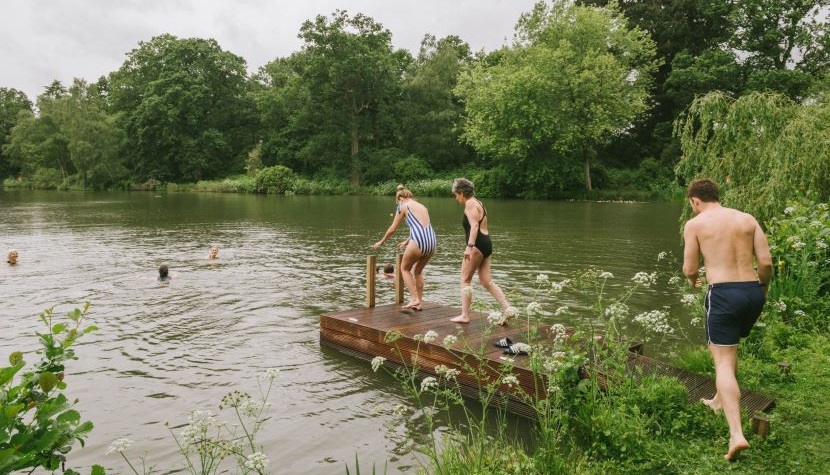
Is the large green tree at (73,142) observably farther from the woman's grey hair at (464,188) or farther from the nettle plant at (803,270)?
the nettle plant at (803,270)

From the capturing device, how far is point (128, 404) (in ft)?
23.4

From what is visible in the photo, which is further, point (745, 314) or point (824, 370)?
point (824, 370)

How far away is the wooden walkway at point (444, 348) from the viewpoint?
19.9ft

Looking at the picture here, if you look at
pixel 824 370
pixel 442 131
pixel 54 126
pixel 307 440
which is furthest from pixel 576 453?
pixel 54 126

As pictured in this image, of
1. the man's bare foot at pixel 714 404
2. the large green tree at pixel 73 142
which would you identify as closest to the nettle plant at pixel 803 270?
the man's bare foot at pixel 714 404

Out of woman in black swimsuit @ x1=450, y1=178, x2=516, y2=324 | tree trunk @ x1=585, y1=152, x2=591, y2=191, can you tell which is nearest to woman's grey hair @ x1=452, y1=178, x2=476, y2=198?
woman in black swimsuit @ x1=450, y1=178, x2=516, y2=324

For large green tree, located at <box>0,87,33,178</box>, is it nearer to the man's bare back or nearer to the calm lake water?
the calm lake water

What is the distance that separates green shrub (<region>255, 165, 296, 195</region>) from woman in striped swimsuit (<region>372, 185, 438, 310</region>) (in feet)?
169

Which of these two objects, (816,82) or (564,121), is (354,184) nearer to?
(564,121)

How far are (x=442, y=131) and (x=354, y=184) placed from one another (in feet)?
32.9

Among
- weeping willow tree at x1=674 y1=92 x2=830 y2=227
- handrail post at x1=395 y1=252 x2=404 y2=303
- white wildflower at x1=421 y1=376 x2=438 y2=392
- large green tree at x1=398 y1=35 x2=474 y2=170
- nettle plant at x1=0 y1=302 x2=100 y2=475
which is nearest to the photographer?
nettle plant at x1=0 y1=302 x2=100 y2=475

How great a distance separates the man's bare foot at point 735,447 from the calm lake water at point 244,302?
2.70 metres

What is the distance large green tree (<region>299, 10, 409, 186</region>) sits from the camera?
59.3 metres

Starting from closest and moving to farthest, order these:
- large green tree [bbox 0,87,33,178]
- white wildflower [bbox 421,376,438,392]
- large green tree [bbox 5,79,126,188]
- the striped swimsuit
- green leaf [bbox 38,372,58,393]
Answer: green leaf [bbox 38,372,58,393] → white wildflower [bbox 421,376,438,392] → the striped swimsuit → large green tree [bbox 5,79,126,188] → large green tree [bbox 0,87,33,178]
